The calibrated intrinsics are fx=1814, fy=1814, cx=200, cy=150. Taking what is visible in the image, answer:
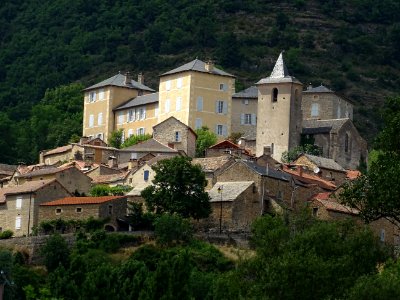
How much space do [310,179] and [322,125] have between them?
520 inches

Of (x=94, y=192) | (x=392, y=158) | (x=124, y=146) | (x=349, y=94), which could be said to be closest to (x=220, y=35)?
(x=349, y=94)

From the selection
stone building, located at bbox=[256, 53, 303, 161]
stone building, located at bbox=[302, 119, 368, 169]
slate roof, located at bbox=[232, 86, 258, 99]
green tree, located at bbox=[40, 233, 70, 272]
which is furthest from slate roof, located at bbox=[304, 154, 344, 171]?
green tree, located at bbox=[40, 233, 70, 272]

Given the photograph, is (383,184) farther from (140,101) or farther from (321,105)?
(140,101)

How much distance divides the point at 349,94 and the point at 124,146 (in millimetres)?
52501

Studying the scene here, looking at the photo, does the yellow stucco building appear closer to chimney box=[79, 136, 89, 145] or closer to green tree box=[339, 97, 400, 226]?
chimney box=[79, 136, 89, 145]

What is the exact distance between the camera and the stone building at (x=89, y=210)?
314ft

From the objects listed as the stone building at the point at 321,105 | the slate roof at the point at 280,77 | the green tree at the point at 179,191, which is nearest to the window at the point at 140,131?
the slate roof at the point at 280,77

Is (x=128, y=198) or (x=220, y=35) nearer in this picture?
(x=128, y=198)

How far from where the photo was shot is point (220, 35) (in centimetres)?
17862

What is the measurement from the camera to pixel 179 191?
95.0 metres

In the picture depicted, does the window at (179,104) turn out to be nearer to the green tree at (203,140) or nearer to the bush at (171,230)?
the green tree at (203,140)

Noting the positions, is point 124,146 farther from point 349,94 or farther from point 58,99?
point 349,94

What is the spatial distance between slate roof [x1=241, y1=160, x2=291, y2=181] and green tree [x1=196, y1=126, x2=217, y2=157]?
1407 centimetres

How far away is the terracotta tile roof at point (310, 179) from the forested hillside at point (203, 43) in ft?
154
